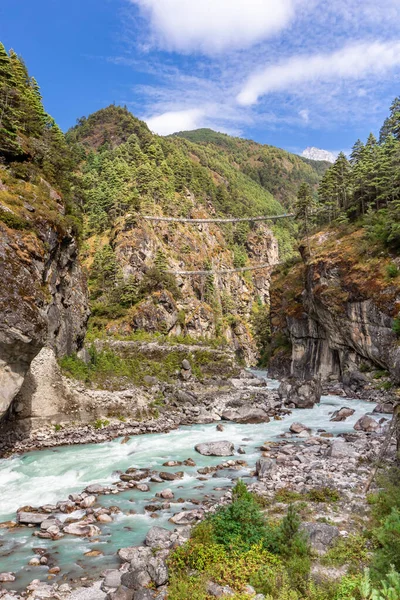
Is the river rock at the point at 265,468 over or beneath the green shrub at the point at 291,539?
beneath

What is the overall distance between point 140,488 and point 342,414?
16.0 meters

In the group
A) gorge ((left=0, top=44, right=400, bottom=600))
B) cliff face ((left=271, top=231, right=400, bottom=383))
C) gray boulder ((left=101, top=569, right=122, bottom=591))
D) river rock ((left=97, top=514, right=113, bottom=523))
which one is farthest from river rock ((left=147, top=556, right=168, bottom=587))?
cliff face ((left=271, top=231, right=400, bottom=383))

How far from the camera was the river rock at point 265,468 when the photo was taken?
14305 mm

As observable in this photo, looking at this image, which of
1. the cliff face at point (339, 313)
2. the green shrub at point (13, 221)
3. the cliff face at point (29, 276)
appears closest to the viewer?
the cliff face at point (29, 276)

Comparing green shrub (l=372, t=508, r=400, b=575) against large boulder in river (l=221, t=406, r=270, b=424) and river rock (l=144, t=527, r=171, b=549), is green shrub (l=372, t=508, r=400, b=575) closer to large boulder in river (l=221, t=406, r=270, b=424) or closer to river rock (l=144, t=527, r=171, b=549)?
river rock (l=144, t=527, r=171, b=549)

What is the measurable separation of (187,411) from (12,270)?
16141 millimetres

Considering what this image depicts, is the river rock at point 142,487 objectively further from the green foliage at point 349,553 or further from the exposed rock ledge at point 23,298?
the green foliage at point 349,553

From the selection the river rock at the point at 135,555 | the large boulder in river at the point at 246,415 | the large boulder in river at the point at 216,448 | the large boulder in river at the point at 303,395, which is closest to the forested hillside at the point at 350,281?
the large boulder in river at the point at 303,395

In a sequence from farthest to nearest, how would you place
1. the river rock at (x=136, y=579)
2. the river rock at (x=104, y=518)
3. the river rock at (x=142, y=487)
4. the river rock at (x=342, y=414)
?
the river rock at (x=342, y=414) < the river rock at (x=142, y=487) < the river rock at (x=104, y=518) < the river rock at (x=136, y=579)

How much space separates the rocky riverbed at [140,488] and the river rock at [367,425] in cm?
22

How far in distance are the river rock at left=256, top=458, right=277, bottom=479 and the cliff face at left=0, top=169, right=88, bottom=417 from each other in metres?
10.3

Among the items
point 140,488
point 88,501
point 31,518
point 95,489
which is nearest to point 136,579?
point 31,518

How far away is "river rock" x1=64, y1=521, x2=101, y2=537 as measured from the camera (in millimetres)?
10547

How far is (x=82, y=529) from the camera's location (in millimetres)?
10727
